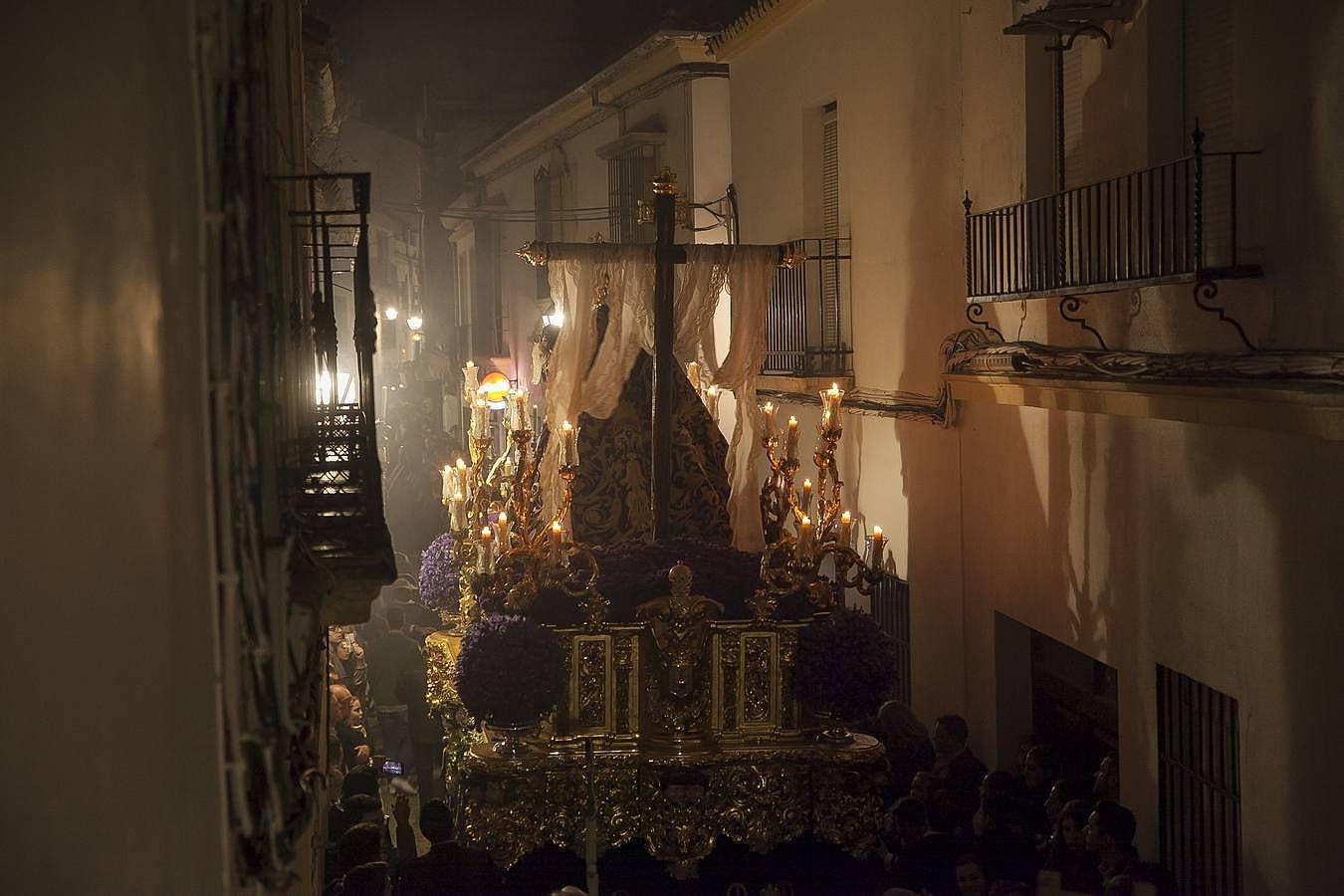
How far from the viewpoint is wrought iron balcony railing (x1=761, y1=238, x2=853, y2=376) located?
14461 mm

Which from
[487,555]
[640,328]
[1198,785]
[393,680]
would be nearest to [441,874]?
[487,555]

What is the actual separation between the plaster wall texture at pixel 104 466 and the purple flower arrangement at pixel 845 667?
5.63 metres

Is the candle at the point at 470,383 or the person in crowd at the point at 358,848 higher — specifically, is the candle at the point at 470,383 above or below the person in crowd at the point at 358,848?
above

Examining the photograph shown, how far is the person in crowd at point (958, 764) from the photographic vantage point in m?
8.23

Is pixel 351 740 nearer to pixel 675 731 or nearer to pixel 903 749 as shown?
pixel 675 731

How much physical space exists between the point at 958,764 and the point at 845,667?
0.98 metres

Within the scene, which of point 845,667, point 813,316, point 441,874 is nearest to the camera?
point 441,874

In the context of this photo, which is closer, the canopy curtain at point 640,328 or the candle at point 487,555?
the candle at point 487,555

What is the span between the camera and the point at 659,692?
8680 millimetres

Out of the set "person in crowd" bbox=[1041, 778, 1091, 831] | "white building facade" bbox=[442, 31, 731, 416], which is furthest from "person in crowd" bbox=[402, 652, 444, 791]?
"person in crowd" bbox=[1041, 778, 1091, 831]

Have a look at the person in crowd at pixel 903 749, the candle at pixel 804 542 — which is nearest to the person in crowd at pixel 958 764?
the person in crowd at pixel 903 749

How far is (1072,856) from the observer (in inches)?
284

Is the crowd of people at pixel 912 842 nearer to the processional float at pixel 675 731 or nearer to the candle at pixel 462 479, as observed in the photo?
the processional float at pixel 675 731

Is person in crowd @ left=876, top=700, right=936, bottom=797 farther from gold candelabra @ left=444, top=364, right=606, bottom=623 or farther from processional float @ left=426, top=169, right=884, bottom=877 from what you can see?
gold candelabra @ left=444, top=364, right=606, bottom=623
